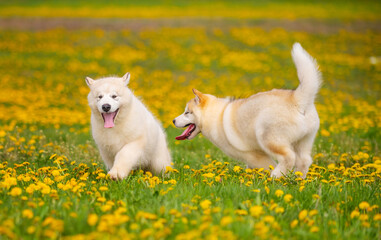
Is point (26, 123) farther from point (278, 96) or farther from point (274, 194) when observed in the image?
point (274, 194)

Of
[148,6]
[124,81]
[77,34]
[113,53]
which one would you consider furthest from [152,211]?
[148,6]

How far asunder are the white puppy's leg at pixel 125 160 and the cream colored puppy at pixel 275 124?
1.27 m

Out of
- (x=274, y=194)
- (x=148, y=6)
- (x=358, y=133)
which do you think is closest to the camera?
(x=274, y=194)

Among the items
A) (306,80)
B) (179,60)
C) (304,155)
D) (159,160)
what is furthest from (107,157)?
(179,60)

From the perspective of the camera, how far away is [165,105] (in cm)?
1062

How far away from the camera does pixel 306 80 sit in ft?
16.6

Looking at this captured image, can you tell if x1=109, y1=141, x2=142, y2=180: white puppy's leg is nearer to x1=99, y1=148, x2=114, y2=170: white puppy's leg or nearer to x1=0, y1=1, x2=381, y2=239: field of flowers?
x1=0, y1=1, x2=381, y2=239: field of flowers

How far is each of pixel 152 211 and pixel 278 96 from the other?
2.40 metres

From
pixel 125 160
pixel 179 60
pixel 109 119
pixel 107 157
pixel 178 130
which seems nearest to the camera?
pixel 125 160

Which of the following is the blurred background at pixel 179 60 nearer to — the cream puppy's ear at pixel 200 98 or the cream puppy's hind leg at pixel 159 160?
the cream puppy's ear at pixel 200 98

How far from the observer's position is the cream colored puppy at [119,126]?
4754 millimetres

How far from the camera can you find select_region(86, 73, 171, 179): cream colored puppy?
4754 millimetres

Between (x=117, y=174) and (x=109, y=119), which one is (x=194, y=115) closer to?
(x=109, y=119)

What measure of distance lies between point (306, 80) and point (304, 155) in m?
0.92
